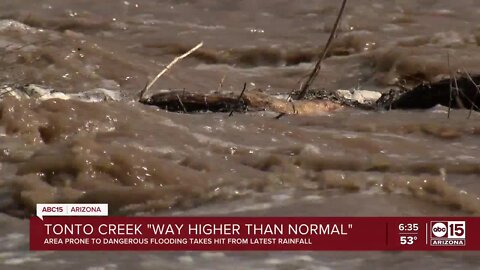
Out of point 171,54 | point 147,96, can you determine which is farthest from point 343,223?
point 171,54

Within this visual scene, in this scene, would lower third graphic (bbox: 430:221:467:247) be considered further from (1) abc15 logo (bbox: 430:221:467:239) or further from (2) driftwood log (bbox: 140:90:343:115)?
(2) driftwood log (bbox: 140:90:343:115)

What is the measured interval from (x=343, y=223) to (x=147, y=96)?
302 cm

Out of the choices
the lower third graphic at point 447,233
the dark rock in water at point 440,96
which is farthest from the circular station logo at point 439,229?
the dark rock in water at point 440,96

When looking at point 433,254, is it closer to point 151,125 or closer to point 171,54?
point 151,125

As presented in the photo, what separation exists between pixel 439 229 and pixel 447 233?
1.6 inches

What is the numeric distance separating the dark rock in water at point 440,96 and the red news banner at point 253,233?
99.5 inches

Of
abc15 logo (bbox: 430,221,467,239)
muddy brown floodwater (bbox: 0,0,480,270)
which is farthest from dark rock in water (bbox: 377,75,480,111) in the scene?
abc15 logo (bbox: 430,221,467,239)

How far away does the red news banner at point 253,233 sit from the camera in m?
3.47

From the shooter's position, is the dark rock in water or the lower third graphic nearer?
the lower third graphic

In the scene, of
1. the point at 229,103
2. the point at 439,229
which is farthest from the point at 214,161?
the point at 229,103

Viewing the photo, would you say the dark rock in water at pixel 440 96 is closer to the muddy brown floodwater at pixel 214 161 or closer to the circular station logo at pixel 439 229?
the muddy brown floodwater at pixel 214 161

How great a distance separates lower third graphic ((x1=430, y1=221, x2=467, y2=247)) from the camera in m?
3.51

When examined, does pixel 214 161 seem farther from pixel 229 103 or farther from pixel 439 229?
pixel 229 103

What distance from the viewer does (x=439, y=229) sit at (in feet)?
11.9
